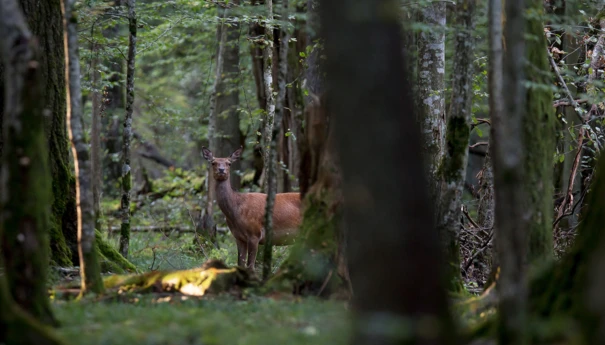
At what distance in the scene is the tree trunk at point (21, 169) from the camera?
19.4ft

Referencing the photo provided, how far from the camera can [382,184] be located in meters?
4.86

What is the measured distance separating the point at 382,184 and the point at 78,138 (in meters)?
3.76

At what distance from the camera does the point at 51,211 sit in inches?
423

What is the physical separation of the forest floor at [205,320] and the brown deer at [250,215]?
543cm

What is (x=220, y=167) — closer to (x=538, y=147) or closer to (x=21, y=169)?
(x=538, y=147)

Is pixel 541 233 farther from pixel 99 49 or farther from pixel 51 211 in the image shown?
pixel 99 49

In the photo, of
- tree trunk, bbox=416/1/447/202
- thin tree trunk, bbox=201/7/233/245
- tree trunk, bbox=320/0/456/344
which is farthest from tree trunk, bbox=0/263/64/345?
thin tree trunk, bbox=201/7/233/245

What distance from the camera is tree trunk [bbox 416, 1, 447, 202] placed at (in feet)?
40.4

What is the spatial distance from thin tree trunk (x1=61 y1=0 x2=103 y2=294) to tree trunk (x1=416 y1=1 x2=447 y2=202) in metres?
6.06

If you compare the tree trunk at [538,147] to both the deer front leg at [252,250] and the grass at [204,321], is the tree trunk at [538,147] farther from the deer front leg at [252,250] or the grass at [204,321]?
the deer front leg at [252,250]

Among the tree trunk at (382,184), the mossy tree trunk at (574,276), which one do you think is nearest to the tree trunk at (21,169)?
the tree trunk at (382,184)

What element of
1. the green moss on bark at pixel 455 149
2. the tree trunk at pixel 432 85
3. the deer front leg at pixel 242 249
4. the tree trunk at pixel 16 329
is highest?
the tree trunk at pixel 432 85

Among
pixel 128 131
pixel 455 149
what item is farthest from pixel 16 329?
pixel 128 131

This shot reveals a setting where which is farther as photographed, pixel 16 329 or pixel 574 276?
pixel 574 276
